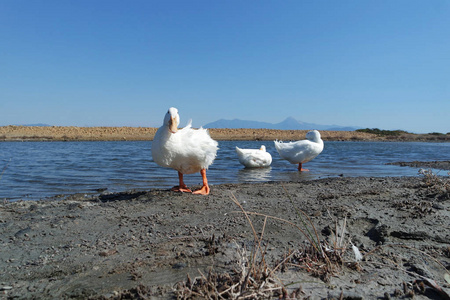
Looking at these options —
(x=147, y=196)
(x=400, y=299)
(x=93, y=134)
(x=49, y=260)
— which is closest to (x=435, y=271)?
(x=400, y=299)

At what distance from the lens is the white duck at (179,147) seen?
5.71m

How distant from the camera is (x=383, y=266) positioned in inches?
114

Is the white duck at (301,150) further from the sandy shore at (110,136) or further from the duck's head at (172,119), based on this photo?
the sandy shore at (110,136)

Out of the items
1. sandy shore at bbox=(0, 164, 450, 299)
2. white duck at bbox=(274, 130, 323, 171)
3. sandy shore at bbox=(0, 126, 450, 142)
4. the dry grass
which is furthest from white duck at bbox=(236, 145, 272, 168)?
sandy shore at bbox=(0, 126, 450, 142)

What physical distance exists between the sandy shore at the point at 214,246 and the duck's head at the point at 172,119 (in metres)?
1.24

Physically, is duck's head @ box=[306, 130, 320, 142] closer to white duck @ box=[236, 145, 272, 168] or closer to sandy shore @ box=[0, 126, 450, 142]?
white duck @ box=[236, 145, 272, 168]

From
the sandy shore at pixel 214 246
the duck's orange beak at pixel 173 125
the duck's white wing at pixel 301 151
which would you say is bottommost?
the sandy shore at pixel 214 246

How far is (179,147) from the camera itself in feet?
19.0

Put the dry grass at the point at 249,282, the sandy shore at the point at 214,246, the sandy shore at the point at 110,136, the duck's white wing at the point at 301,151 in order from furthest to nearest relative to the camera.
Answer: the sandy shore at the point at 110,136
the duck's white wing at the point at 301,151
the sandy shore at the point at 214,246
the dry grass at the point at 249,282

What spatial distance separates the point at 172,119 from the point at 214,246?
Answer: 3.03m

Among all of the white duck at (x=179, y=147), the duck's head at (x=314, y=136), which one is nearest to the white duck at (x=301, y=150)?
the duck's head at (x=314, y=136)

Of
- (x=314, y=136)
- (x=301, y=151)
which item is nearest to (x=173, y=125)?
(x=301, y=151)

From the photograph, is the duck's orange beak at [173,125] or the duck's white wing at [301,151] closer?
the duck's orange beak at [173,125]

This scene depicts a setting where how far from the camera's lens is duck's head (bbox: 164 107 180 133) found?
5637 millimetres
